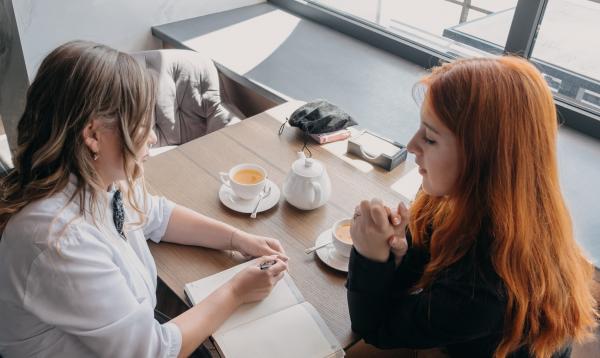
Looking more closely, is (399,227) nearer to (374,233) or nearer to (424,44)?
(374,233)

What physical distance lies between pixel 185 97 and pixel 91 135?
115 centimetres

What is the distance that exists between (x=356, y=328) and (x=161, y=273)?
1.34 feet

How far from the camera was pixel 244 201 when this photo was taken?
1255 millimetres

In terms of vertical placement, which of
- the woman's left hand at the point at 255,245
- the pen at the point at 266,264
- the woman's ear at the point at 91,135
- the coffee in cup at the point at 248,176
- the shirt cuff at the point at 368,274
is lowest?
the woman's left hand at the point at 255,245

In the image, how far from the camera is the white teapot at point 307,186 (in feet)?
3.92

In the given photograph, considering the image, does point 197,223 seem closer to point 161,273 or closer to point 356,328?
point 161,273

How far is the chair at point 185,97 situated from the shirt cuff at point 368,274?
1135mm

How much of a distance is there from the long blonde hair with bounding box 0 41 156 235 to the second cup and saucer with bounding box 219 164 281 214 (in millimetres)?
361

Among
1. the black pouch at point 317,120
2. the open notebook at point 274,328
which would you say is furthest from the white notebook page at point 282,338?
the black pouch at point 317,120

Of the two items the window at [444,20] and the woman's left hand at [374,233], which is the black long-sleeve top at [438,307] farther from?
the window at [444,20]

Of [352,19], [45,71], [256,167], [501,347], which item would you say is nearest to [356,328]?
[501,347]

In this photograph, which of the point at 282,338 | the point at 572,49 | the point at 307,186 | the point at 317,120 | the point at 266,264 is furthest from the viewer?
the point at 572,49

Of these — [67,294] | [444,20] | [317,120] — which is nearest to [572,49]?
[444,20]

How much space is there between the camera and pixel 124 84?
0.88m
